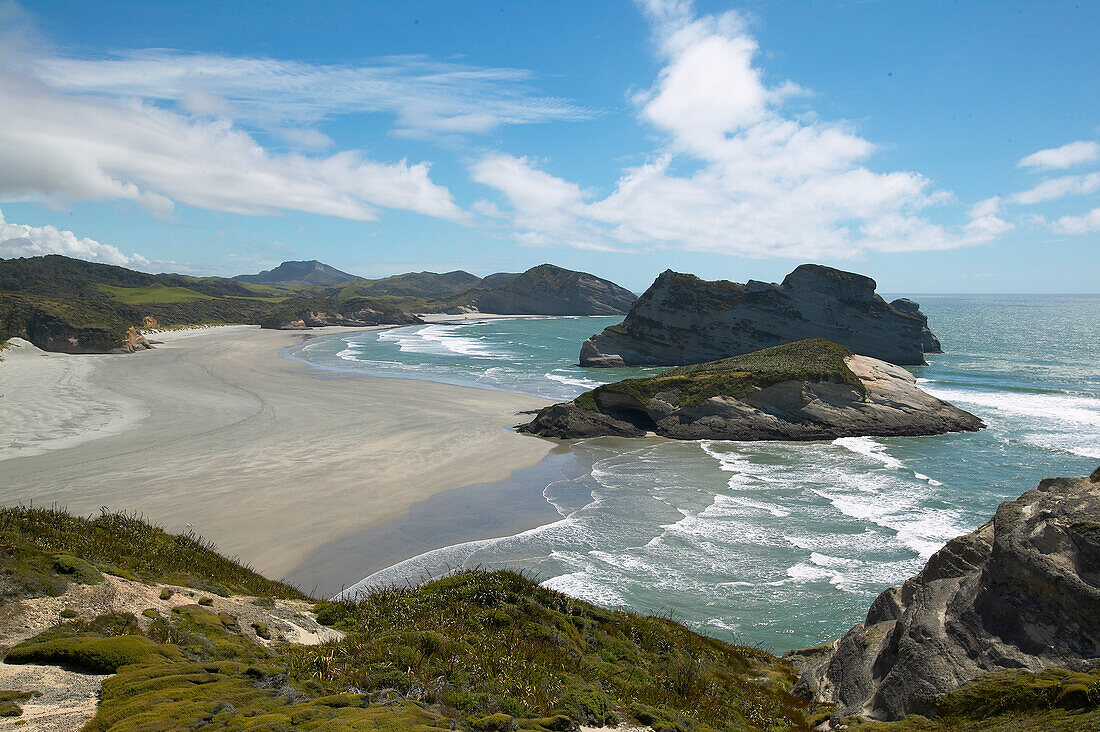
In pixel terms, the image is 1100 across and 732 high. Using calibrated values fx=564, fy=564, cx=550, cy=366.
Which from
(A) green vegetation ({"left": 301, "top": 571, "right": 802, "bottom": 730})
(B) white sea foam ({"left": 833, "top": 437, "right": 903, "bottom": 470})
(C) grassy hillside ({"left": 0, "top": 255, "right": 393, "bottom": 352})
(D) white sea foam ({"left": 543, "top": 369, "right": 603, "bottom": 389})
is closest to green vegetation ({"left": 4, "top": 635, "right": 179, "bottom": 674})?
(A) green vegetation ({"left": 301, "top": 571, "right": 802, "bottom": 730})

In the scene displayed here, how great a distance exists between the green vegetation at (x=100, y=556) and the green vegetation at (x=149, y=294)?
153 meters

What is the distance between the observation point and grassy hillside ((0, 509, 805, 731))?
267 inches

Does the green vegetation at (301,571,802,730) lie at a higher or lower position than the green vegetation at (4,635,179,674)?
lower

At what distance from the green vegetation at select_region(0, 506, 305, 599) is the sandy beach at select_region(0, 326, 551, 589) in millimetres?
6549

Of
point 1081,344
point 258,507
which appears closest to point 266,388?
point 258,507

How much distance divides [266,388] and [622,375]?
39036mm

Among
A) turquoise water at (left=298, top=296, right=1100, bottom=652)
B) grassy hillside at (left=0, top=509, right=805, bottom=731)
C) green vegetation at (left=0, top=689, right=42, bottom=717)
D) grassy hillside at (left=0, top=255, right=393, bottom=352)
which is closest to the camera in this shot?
green vegetation at (left=0, top=689, right=42, bottom=717)

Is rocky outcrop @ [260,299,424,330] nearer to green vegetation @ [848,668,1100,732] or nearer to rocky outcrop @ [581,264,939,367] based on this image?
rocky outcrop @ [581,264,939,367]

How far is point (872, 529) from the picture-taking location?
23.1 metres

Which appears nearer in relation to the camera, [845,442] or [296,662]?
[296,662]

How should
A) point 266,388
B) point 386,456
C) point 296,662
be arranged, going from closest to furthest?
point 296,662
point 386,456
point 266,388

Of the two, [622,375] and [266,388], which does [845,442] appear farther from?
[266,388]

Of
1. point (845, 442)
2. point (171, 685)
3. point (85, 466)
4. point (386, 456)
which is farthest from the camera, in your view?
point (845, 442)

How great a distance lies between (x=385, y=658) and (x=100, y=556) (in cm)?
655
